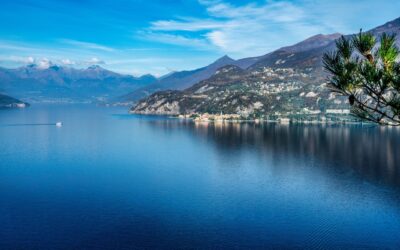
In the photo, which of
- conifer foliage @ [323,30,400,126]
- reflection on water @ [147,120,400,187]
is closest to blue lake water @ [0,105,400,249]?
reflection on water @ [147,120,400,187]

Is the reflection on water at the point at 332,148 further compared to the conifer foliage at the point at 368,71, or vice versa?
the reflection on water at the point at 332,148

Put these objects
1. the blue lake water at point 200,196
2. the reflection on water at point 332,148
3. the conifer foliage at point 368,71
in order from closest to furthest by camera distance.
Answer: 1. the conifer foliage at point 368,71
2. the blue lake water at point 200,196
3. the reflection on water at point 332,148

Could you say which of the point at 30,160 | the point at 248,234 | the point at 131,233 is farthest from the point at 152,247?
the point at 30,160

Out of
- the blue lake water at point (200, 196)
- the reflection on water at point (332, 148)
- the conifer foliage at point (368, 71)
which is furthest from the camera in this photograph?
the reflection on water at point (332, 148)

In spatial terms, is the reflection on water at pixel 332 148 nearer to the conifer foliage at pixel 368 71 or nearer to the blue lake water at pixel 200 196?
the blue lake water at pixel 200 196

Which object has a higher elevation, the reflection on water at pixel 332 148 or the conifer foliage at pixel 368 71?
the conifer foliage at pixel 368 71

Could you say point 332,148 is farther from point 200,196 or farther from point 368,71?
point 368,71

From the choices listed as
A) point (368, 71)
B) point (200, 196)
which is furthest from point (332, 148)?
point (368, 71)

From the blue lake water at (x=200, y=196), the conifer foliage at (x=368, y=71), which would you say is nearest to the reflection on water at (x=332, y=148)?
the blue lake water at (x=200, y=196)
